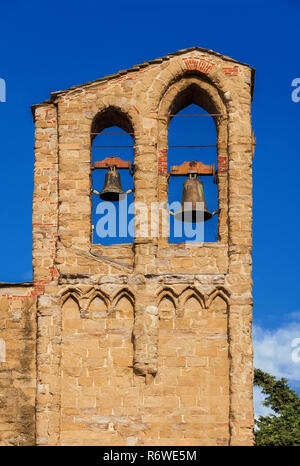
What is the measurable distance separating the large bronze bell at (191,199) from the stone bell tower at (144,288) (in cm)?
34

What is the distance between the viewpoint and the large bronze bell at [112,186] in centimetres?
1811

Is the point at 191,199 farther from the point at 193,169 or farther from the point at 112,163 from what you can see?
the point at 112,163

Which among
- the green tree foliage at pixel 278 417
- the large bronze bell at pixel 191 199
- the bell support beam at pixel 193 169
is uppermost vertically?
the bell support beam at pixel 193 169

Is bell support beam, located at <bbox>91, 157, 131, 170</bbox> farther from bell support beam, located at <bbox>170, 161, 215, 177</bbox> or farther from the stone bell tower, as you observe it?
bell support beam, located at <bbox>170, 161, 215, 177</bbox>

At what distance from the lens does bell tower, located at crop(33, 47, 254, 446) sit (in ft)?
54.1

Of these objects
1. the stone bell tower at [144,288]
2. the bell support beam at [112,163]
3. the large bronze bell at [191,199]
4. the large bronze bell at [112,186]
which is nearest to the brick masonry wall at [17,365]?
the stone bell tower at [144,288]

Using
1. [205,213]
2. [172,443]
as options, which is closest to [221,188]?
[205,213]

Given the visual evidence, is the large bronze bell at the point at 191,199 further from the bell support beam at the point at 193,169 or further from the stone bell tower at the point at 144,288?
the stone bell tower at the point at 144,288

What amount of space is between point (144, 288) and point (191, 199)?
1910 mm

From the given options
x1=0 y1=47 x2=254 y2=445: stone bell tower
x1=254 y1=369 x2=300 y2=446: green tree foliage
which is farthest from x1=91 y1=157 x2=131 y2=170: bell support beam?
x1=254 y1=369 x2=300 y2=446: green tree foliage

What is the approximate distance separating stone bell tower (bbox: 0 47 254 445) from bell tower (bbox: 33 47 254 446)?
0.02 metres

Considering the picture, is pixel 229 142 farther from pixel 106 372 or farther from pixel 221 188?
pixel 106 372

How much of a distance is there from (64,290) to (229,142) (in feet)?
12.4

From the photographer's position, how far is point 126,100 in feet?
59.2
